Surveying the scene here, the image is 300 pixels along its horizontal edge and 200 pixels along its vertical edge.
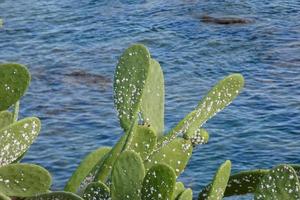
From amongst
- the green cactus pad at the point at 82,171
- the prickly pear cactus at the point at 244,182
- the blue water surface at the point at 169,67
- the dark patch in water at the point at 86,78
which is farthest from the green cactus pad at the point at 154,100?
the dark patch in water at the point at 86,78

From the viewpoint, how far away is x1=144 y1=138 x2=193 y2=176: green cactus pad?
5.46ft

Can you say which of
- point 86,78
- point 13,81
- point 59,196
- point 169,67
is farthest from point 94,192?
point 169,67

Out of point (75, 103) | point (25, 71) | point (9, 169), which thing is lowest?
point (75, 103)

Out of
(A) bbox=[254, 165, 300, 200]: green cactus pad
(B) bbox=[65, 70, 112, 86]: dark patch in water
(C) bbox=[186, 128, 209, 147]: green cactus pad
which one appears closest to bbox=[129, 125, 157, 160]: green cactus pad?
(C) bbox=[186, 128, 209, 147]: green cactus pad

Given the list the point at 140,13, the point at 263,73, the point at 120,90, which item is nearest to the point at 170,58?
the point at 263,73

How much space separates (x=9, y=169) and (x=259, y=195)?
464mm

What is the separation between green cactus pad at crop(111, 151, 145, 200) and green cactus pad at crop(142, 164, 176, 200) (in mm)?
41

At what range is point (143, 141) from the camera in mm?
1621

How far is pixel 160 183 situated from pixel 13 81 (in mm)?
387

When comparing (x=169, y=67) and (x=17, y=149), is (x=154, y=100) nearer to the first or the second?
(x=17, y=149)

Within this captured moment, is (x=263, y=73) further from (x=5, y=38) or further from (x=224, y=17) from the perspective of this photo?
(x=5, y=38)

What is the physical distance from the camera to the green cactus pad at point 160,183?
1.31 meters

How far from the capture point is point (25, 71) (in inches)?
60.8

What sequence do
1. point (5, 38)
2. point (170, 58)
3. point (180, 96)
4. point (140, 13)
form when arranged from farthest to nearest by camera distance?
point (140, 13), point (5, 38), point (170, 58), point (180, 96)
